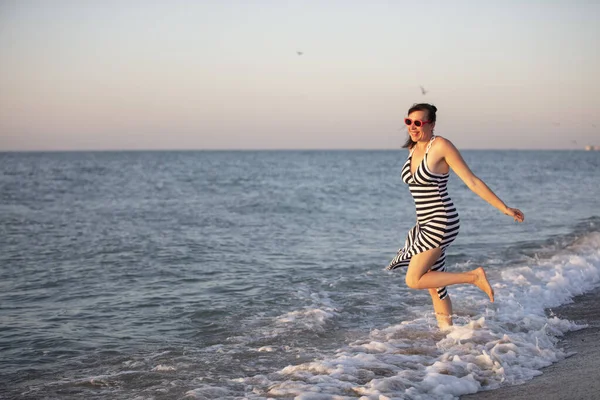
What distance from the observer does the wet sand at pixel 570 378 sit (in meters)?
4.38

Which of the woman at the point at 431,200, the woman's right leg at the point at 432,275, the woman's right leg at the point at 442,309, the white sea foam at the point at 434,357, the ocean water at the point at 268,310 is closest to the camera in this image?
the white sea foam at the point at 434,357

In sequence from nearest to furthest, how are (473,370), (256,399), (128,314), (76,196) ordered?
(256,399)
(473,370)
(128,314)
(76,196)

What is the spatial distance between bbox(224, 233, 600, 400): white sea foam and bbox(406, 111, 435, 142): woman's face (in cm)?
177

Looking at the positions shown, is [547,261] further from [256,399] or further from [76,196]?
[76,196]

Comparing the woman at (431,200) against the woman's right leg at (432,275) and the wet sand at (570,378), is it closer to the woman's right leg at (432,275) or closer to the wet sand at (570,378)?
the woman's right leg at (432,275)

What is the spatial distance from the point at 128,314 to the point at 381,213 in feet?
40.9

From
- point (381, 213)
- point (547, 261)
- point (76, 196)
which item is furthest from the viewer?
point (76, 196)

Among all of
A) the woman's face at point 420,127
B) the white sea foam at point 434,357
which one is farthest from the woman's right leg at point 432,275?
the woman's face at point 420,127

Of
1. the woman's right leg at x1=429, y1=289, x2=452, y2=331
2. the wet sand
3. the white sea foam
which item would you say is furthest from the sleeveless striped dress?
the wet sand

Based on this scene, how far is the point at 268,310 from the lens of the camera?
24.8ft

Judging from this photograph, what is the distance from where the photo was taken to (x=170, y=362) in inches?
221

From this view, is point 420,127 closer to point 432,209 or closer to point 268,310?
point 432,209

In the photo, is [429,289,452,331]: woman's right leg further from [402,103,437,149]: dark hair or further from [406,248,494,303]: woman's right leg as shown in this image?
[402,103,437,149]: dark hair

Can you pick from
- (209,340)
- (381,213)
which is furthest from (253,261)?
(381,213)
